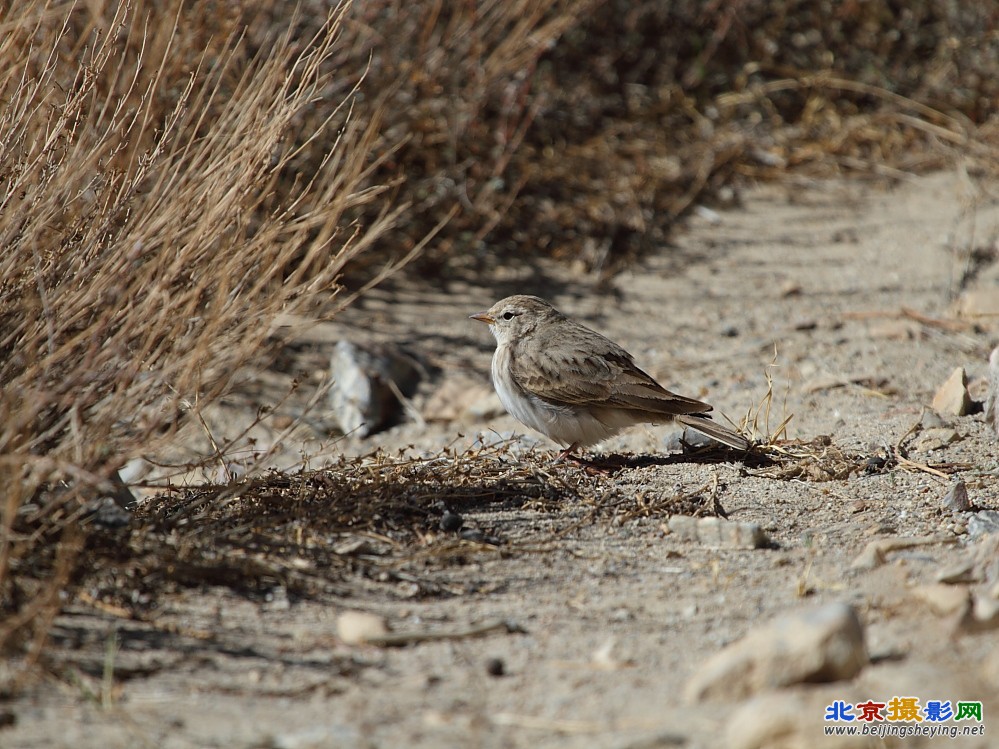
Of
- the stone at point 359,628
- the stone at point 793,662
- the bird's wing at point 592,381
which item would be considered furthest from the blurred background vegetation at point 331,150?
the stone at point 793,662

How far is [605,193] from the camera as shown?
864 centimetres

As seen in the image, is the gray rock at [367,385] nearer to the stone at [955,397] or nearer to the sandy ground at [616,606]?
the sandy ground at [616,606]

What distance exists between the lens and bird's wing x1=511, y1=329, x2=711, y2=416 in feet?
17.5

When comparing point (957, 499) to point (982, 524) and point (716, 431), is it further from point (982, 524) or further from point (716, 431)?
point (716, 431)

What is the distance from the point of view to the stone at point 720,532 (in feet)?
13.9

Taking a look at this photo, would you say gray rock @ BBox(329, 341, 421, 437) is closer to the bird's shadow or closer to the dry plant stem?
the bird's shadow

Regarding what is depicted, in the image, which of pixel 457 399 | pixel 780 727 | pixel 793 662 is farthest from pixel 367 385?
pixel 780 727

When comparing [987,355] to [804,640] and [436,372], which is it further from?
[804,640]

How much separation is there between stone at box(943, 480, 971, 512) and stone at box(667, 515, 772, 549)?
0.82 meters

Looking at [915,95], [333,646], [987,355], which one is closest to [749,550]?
[333,646]

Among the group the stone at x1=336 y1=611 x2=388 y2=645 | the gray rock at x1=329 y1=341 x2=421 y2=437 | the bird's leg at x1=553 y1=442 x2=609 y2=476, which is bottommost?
the gray rock at x1=329 y1=341 x2=421 y2=437

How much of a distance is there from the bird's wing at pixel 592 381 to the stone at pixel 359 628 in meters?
2.07

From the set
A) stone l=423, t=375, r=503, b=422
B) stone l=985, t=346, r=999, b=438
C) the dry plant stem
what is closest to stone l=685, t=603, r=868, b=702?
the dry plant stem

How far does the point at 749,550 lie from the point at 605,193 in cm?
487
